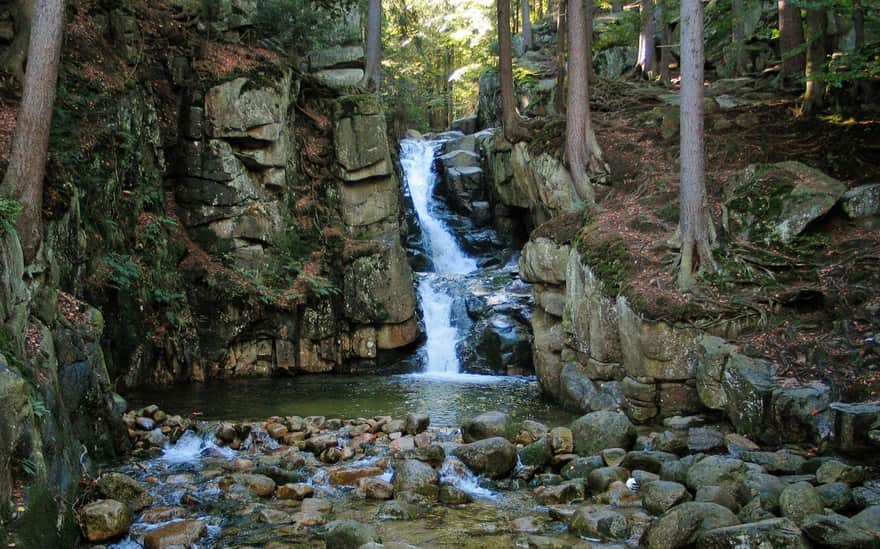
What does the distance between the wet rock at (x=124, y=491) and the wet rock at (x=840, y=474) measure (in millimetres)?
6813

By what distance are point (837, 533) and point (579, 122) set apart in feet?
40.2

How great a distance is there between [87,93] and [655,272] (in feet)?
37.4

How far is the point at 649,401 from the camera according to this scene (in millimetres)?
10484

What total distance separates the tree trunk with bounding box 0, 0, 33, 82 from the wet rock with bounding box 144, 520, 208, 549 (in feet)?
30.5

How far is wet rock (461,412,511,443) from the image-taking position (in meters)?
9.57

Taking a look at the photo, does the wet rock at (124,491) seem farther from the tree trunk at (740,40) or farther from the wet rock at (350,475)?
the tree trunk at (740,40)

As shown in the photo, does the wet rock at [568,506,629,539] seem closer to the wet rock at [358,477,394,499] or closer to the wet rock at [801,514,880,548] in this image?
the wet rock at [801,514,880,548]

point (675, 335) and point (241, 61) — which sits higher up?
point (241, 61)

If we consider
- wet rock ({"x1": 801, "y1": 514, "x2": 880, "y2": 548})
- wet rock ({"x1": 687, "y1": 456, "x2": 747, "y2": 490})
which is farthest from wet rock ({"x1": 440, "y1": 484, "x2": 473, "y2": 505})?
wet rock ({"x1": 801, "y1": 514, "x2": 880, "y2": 548})

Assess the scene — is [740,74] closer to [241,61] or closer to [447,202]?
[447,202]

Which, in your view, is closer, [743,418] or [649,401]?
[743,418]

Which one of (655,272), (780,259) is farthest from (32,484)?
(780,259)

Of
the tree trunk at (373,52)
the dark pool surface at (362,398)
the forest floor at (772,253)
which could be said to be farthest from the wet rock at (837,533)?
the tree trunk at (373,52)

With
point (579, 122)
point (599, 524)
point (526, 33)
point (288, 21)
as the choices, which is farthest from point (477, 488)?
point (526, 33)
